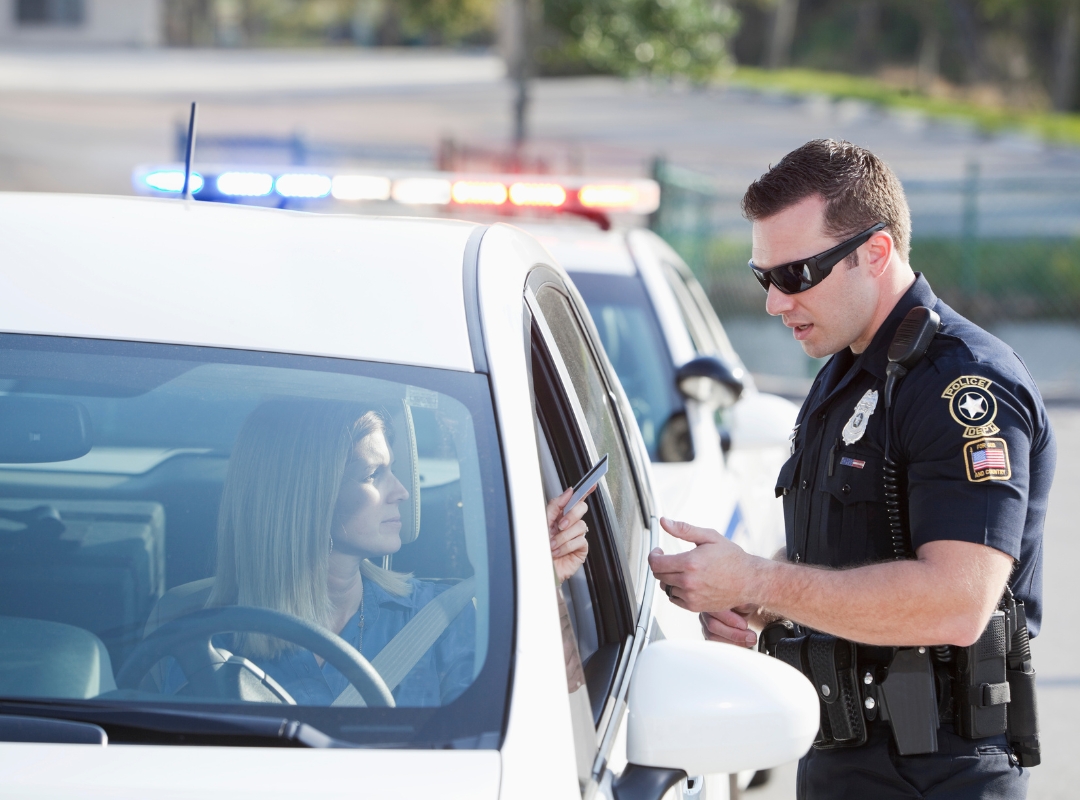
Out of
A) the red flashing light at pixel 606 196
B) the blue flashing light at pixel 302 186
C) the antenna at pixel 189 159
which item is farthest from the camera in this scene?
the red flashing light at pixel 606 196

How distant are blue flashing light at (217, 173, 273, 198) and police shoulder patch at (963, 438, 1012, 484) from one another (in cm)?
224

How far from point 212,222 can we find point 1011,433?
132 cm

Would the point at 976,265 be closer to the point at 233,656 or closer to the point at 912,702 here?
the point at 912,702

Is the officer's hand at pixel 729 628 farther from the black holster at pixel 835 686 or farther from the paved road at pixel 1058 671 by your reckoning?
the paved road at pixel 1058 671

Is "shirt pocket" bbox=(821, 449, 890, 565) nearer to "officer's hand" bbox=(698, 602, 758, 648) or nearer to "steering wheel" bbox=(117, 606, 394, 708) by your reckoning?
"officer's hand" bbox=(698, 602, 758, 648)

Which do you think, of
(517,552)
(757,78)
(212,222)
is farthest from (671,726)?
(757,78)

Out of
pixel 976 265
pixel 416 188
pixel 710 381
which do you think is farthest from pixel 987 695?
pixel 976 265

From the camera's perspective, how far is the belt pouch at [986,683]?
2.11 meters

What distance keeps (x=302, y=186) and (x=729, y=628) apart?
1.88 meters

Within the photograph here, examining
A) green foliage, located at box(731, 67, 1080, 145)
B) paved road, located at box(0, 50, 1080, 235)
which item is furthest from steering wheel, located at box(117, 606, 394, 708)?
green foliage, located at box(731, 67, 1080, 145)

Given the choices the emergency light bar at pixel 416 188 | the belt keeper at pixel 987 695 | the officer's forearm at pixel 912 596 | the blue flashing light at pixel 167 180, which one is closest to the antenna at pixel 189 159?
the emergency light bar at pixel 416 188

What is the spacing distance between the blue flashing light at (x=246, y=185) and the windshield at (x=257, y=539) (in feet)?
5.72

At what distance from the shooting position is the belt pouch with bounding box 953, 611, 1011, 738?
2.11 metres

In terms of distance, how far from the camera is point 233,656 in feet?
5.49
